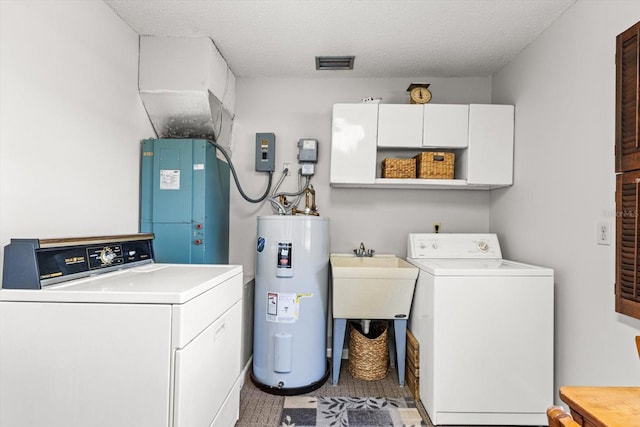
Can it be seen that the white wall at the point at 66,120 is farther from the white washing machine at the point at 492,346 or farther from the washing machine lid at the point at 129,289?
the white washing machine at the point at 492,346

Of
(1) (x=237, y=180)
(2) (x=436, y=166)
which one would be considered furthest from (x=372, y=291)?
(1) (x=237, y=180)

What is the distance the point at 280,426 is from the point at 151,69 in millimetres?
2421

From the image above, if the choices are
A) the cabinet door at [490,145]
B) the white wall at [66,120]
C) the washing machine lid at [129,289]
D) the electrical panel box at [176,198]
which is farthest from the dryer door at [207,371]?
the cabinet door at [490,145]

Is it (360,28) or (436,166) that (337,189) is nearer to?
(436,166)

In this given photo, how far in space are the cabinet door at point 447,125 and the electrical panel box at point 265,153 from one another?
1.25 metres

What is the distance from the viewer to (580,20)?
6.19 ft

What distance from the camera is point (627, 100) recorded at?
1.52 metres

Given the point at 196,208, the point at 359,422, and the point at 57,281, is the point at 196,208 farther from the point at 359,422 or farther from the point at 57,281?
the point at 359,422

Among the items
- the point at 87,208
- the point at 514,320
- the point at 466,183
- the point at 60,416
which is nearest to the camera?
the point at 60,416

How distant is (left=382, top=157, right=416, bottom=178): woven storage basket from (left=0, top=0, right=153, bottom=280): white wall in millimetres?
1823

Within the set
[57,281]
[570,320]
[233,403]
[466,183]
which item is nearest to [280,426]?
[233,403]

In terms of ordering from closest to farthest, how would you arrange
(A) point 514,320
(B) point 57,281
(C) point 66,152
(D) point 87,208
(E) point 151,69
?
1. (B) point 57,281
2. (C) point 66,152
3. (D) point 87,208
4. (A) point 514,320
5. (E) point 151,69

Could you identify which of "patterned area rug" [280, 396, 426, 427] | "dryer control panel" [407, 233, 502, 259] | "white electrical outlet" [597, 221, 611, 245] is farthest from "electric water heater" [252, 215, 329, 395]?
"white electrical outlet" [597, 221, 611, 245]

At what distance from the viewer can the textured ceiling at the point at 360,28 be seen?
1.99m
